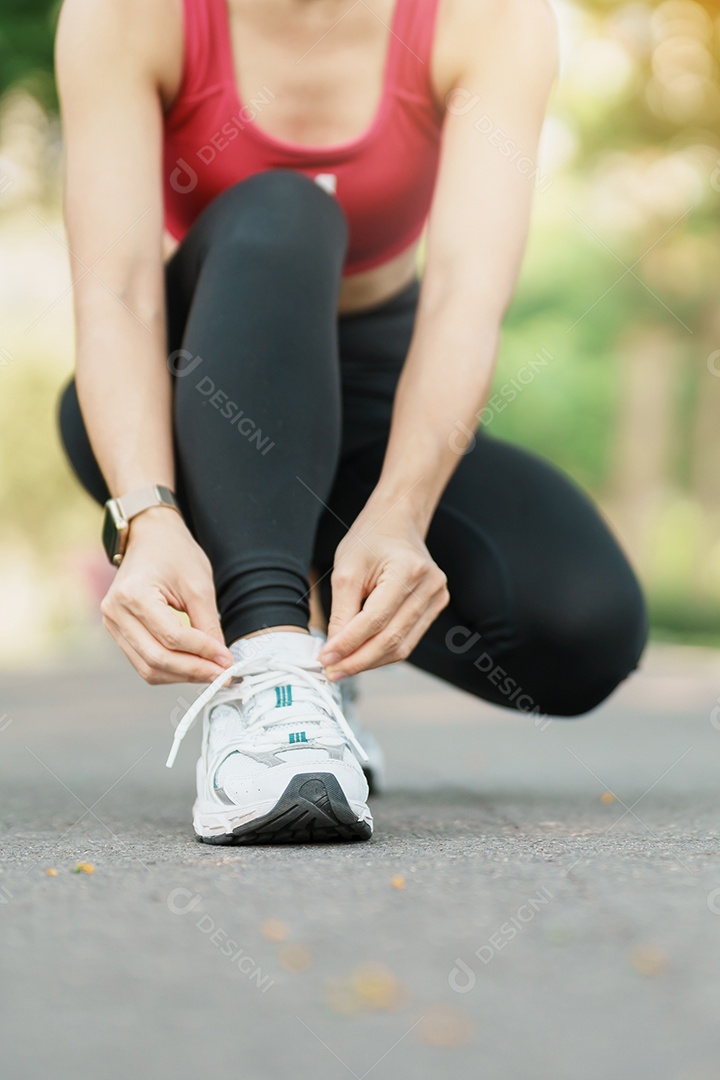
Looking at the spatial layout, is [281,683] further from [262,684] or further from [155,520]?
[155,520]

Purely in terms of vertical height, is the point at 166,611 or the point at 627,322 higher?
the point at 166,611

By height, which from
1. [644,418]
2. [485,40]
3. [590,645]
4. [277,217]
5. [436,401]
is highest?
[485,40]

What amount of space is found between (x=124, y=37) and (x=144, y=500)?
63 centimetres

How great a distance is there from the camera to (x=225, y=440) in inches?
51.4

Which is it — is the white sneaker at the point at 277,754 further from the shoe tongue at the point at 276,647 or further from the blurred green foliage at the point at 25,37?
the blurred green foliage at the point at 25,37

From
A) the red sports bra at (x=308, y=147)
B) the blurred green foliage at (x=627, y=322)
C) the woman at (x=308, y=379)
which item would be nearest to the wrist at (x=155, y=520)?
the woman at (x=308, y=379)

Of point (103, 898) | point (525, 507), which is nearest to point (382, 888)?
point (103, 898)

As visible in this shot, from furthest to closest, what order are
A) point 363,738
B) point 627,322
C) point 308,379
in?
1. point 627,322
2. point 363,738
3. point 308,379

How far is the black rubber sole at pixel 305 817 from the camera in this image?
1.11 m

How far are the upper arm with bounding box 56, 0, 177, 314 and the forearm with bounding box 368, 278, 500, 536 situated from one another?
329 millimetres

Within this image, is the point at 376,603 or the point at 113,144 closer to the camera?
the point at 376,603

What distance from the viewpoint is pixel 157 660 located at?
3.77 ft

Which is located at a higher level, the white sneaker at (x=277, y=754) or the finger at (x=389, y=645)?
the finger at (x=389, y=645)

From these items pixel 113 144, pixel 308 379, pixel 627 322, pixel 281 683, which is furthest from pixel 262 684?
pixel 627 322
